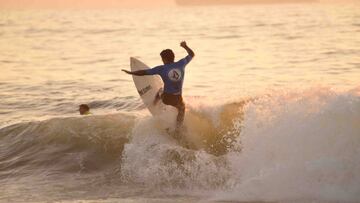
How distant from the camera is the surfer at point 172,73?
1129 centimetres

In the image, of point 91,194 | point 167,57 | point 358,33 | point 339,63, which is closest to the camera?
point 91,194

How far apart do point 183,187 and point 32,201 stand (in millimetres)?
2556

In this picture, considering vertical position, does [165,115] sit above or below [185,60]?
below

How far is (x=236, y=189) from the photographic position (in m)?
9.48

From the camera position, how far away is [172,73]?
11430mm

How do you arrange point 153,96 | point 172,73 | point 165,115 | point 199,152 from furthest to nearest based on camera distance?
point 153,96, point 165,115, point 172,73, point 199,152

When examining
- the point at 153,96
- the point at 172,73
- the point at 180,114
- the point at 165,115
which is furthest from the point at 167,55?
the point at 153,96

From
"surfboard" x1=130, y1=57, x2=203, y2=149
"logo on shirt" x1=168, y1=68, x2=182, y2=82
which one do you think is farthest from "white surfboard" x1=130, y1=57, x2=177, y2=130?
"logo on shirt" x1=168, y1=68, x2=182, y2=82

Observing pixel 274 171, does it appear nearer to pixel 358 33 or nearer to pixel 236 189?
pixel 236 189

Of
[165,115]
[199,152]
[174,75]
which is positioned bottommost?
[199,152]

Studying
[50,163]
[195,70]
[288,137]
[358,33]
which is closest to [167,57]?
[288,137]

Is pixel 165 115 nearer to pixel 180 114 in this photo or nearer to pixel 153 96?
pixel 180 114

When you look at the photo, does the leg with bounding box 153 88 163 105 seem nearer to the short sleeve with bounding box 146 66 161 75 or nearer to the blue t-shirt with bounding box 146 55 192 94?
the blue t-shirt with bounding box 146 55 192 94

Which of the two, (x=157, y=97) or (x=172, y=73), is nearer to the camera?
(x=172, y=73)
